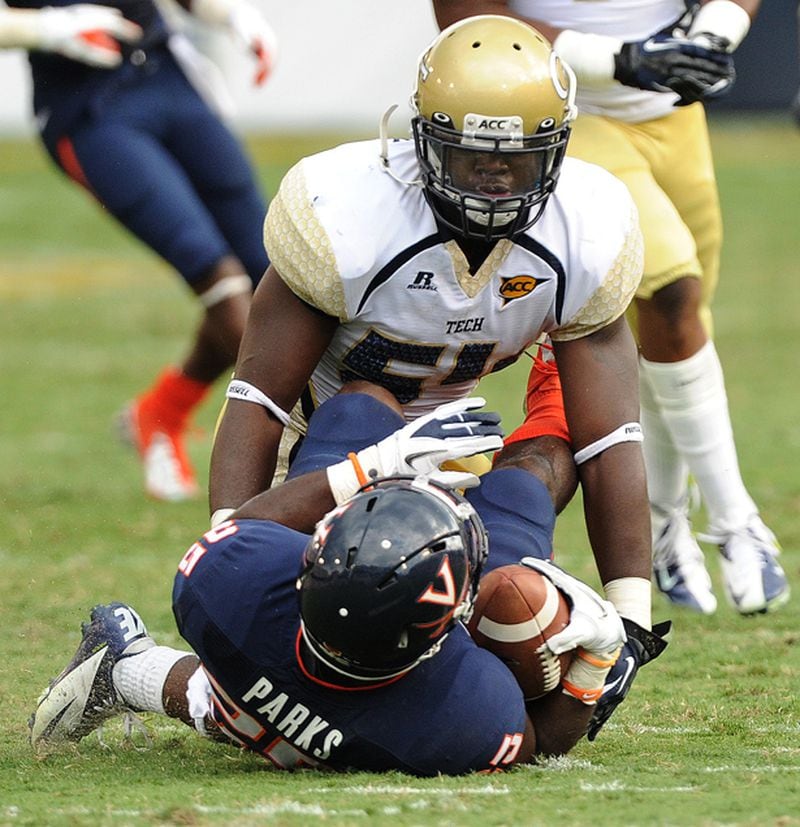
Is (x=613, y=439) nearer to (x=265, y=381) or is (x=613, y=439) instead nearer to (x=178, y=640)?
(x=265, y=381)

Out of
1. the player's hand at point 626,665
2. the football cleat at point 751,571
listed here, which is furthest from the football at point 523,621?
the football cleat at point 751,571

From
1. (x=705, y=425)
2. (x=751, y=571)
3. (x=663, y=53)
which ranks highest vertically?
(x=663, y=53)

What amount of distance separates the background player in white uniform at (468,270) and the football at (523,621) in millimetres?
368

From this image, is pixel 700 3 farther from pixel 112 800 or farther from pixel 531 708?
pixel 112 800

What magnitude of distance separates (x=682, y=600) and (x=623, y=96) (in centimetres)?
144

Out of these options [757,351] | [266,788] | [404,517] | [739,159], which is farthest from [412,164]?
[739,159]

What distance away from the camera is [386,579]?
9.87ft

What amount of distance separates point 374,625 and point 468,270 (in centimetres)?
97

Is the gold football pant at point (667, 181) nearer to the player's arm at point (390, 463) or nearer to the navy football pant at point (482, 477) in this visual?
the navy football pant at point (482, 477)

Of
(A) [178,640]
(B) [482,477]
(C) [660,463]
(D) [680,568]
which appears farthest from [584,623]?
(C) [660,463]

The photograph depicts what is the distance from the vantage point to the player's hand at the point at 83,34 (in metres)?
6.46

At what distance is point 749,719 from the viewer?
12.5 ft

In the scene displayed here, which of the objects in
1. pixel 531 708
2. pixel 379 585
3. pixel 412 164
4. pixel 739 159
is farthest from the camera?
pixel 739 159

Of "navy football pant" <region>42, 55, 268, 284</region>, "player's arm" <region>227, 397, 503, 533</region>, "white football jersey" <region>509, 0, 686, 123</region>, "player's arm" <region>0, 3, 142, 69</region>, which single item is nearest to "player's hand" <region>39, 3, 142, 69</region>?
"player's arm" <region>0, 3, 142, 69</region>
